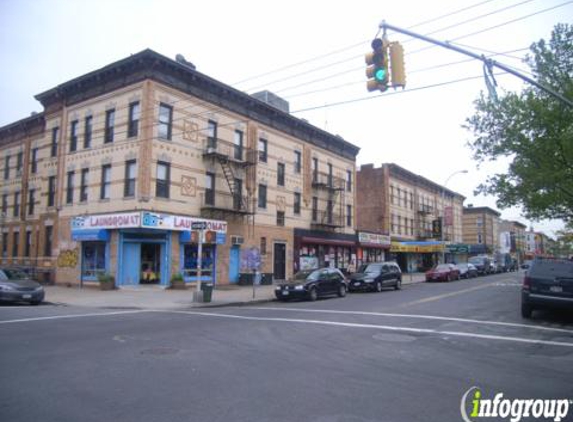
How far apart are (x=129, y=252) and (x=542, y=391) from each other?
20.5 m

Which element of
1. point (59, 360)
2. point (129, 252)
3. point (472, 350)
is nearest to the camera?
point (59, 360)

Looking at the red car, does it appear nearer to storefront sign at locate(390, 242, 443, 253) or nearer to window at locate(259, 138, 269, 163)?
storefront sign at locate(390, 242, 443, 253)

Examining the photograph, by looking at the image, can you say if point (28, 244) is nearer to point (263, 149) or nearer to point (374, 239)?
point (263, 149)

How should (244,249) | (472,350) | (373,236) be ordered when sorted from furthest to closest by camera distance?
(373,236)
(244,249)
(472,350)

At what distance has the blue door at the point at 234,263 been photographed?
2666cm

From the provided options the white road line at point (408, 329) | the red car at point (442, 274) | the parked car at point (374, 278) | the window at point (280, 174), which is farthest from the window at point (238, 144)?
the red car at point (442, 274)

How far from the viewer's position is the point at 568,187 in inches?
931

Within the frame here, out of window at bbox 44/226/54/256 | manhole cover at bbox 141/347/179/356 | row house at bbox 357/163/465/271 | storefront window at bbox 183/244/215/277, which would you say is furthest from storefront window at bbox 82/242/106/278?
row house at bbox 357/163/465/271

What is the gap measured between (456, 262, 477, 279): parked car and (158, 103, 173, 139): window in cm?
2877

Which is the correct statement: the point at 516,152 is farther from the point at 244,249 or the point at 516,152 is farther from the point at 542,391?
the point at 542,391

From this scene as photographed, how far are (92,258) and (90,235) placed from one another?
1.77m

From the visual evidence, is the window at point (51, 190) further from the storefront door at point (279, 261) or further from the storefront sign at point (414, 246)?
the storefront sign at point (414, 246)

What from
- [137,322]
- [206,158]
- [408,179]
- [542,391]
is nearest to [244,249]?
[206,158]

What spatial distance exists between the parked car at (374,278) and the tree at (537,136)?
27.0ft
